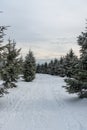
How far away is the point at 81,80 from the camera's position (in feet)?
59.2

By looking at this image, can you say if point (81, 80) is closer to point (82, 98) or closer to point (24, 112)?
point (82, 98)

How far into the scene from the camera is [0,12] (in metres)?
15.6

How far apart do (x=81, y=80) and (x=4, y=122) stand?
6999 mm

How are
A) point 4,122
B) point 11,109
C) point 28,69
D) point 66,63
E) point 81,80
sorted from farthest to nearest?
point 66,63 → point 28,69 → point 81,80 → point 11,109 → point 4,122

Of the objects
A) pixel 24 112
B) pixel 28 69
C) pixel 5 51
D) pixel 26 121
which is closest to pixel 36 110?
pixel 24 112

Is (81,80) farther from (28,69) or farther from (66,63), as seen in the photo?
(66,63)

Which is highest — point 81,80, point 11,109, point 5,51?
point 5,51

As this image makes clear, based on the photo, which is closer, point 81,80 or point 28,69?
point 81,80

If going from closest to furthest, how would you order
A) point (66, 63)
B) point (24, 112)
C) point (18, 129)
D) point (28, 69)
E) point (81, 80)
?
1. point (18, 129)
2. point (24, 112)
3. point (81, 80)
4. point (28, 69)
5. point (66, 63)

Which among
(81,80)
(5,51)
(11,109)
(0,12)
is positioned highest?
(0,12)

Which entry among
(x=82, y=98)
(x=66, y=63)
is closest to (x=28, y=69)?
(x=66, y=63)

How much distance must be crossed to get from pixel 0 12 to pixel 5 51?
8.86 feet

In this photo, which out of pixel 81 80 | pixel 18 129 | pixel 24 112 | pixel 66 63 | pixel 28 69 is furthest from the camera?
pixel 66 63

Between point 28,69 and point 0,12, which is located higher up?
point 0,12
